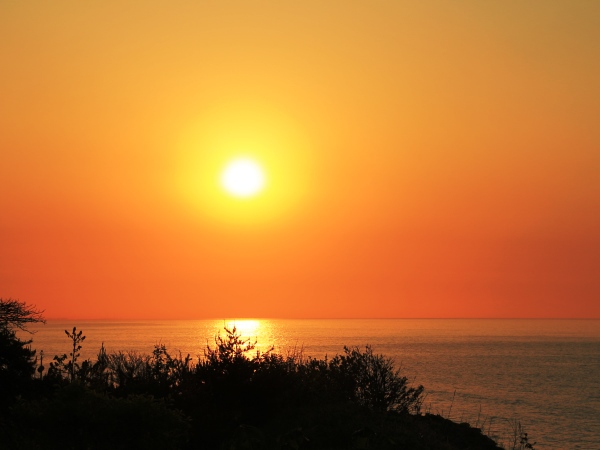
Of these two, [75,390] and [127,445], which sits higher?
[75,390]

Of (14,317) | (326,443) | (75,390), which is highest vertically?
(14,317)

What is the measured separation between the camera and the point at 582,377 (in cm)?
11194

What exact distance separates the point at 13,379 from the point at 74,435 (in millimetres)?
6423

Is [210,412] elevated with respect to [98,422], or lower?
elevated

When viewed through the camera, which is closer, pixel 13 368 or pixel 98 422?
pixel 98 422

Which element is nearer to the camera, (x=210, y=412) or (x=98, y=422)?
(x=98, y=422)

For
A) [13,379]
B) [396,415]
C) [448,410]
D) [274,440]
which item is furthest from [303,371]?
[448,410]

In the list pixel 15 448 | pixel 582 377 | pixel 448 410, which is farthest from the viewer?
pixel 582 377

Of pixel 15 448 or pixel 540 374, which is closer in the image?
pixel 15 448

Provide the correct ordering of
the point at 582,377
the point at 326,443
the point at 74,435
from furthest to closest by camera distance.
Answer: the point at 582,377 → the point at 326,443 → the point at 74,435

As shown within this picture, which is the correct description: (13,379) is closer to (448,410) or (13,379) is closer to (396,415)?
(396,415)

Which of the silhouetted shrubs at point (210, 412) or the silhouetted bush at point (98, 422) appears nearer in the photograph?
the silhouetted bush at point (98, 422)

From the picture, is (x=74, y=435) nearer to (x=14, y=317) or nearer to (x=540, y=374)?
(x=14, y=317)

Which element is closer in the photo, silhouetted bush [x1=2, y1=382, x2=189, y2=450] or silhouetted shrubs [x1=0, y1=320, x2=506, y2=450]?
silhouetted bush [x1=2, y1=382, x2=189, y2=450]
